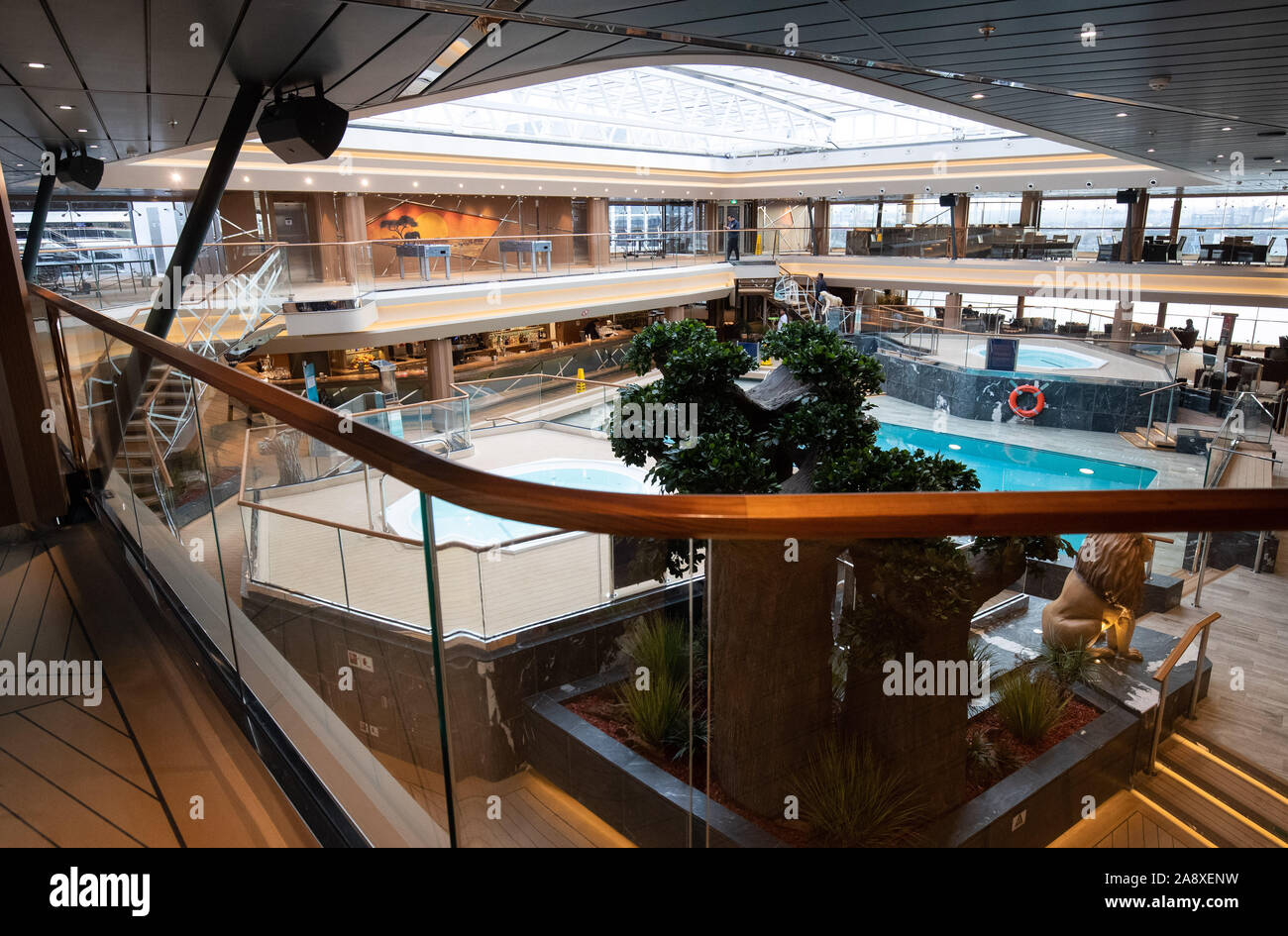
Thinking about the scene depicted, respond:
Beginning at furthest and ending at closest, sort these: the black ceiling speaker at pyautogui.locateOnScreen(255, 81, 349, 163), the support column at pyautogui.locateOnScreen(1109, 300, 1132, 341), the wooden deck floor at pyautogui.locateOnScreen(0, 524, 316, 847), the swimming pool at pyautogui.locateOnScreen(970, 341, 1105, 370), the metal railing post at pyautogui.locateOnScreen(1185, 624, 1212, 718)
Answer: the support column at pyautogui.locateOnScreen(1109, 300, 1132, 341) → the swimming pool at pyautogui.locateOnScreen(970, 341, 1105, 370) → the black ceiling speaker at pyautogui.locateOnScreen(255, 81, 349, 163) → the wooden deck floor at pyautogui.locateOnScreen(0, 524, 316, 847) → the metal railing post at pyautogui.locateOnScreen(1185, 624, 1212, 718)

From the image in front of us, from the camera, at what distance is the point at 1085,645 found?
161 centimetres

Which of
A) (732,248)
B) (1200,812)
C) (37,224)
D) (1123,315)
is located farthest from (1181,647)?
(1123,315)

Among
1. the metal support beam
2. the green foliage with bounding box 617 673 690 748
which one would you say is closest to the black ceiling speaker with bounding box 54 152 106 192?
the metal support beam

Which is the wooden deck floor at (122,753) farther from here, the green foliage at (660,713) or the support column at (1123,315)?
the support column at (1123,315)

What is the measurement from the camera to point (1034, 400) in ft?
53.2

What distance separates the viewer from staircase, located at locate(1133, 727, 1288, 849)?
49.2 inches

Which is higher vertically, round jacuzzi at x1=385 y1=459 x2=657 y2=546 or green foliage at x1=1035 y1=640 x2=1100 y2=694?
round jacuzzi at x1=385 y1=459 x2=657 y2=546

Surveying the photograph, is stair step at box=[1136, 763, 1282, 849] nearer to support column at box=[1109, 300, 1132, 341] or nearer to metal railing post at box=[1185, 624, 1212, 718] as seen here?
metal railing post at box=[1185, 624, 1212, 718]

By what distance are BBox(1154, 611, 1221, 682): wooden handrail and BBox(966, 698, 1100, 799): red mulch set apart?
135mm

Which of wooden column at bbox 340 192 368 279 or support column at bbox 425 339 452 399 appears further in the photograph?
wooden column at bbox 340 192 368 279

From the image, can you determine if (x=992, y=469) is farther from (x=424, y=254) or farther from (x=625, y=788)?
(x=625, y=788)

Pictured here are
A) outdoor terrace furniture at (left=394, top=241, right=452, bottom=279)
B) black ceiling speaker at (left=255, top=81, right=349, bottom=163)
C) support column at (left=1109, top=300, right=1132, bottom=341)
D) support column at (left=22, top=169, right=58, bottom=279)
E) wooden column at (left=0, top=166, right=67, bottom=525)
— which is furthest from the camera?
support column at (left=1109, top=300, right=1132, bottom=341)
